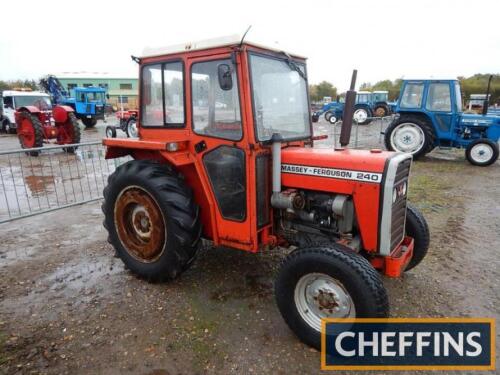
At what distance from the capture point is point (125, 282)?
11.6 ft

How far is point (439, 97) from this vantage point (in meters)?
9.61

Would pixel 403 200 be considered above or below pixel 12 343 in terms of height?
above

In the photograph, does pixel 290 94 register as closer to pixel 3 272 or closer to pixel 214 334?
pixel 214 334

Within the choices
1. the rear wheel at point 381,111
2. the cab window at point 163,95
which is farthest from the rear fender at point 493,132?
the rear wheel at point 381,111

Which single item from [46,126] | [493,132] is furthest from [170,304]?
[46,126]

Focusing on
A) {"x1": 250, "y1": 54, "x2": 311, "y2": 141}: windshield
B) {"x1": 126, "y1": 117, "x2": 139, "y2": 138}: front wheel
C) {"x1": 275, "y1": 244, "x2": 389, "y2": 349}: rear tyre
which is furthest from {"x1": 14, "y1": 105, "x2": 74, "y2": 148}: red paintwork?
{"x1": 275, "y1": 244, "x2": 389, "y2": 349}: rear tyre

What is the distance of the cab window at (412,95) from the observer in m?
9.81

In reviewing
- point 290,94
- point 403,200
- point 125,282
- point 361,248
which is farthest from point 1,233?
point 403,200

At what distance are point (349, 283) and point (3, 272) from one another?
142 inches

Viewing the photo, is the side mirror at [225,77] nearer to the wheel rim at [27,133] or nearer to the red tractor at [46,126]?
the red tractor at [46,126]

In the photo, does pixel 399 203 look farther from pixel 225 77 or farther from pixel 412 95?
pixel 412 95

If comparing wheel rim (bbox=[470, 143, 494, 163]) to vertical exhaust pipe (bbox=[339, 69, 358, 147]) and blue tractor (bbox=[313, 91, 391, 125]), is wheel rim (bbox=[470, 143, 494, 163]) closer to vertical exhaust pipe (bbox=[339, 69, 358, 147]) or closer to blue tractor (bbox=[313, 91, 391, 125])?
vertical exhaust pipe (bbox=[339, 69, 358, 147])

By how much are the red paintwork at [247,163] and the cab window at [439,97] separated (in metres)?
7.92

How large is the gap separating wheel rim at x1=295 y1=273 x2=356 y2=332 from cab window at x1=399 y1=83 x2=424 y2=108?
889cm
